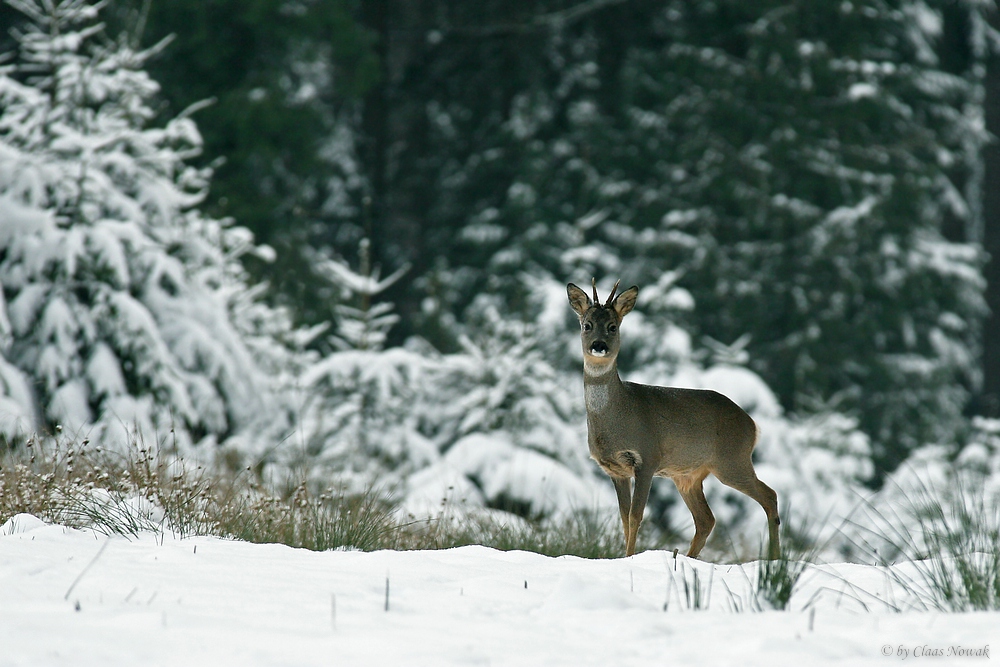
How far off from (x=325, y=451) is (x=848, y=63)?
12601 millimetres

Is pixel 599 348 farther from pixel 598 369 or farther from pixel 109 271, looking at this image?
pixel 109 271

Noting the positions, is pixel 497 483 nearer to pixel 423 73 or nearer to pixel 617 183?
pixel 617 183

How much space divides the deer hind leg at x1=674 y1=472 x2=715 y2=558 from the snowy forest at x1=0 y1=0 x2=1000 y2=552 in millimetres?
3316

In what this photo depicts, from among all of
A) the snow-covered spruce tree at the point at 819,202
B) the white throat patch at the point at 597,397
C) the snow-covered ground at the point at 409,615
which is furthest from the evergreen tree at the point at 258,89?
the snow-covered ground at the point at 409,615

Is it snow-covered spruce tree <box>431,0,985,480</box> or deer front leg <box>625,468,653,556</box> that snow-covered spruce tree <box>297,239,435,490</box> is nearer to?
snow-covered spruce tree <box>431,0,985,480</box>

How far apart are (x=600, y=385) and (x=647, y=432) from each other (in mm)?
332

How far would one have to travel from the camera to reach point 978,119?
23031 mm

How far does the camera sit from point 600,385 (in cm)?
564

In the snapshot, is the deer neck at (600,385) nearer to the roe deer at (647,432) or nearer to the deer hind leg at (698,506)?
the roe deer at (647,432)

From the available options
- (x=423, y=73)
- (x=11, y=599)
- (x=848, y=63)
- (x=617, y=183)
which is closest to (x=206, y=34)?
(x=423, y=73)

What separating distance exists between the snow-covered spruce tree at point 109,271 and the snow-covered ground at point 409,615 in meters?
4.20

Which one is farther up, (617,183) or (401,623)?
(617,183)

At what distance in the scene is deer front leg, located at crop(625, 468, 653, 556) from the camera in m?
5.43

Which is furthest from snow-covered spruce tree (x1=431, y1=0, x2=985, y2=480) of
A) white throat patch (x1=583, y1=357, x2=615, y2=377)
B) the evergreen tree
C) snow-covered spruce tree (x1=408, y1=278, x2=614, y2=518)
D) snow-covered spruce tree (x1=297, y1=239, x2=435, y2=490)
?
white throat patch (x1=583, y1=357, x2=615, y2=377)
